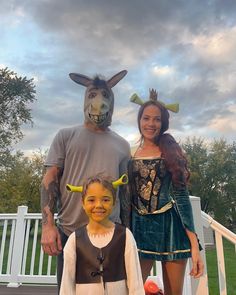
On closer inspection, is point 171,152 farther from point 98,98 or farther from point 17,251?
point 17,251

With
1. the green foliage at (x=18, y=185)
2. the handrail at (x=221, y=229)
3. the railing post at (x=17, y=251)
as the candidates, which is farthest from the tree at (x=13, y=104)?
the handrail at (x=221, y=229)

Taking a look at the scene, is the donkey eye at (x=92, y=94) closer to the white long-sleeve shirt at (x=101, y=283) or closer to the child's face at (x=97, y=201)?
the child's face at (x=97, y=201)

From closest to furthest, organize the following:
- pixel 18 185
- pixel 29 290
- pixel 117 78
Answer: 1. pixel 117 78
2. pixel 29 290
3. pixel 18 185

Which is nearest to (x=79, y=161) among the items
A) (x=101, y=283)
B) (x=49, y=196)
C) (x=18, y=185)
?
(x=49, y=196)

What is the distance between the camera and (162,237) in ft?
5.94

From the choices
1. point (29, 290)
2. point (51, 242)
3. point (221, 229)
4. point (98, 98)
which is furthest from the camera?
point (29, 290)

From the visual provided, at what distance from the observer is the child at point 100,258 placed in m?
1.38

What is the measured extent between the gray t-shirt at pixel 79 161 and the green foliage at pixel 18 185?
13059mm

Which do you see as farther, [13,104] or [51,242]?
[13,104]

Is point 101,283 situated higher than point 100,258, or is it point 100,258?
point 100,258

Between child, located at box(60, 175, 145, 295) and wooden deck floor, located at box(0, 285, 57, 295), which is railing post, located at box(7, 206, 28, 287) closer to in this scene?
wooden deck floor, located at box(0, 285, 57, 295)

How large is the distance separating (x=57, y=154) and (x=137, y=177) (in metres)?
0.49

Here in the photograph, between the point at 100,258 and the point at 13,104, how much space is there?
622 inches

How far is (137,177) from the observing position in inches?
74.7
